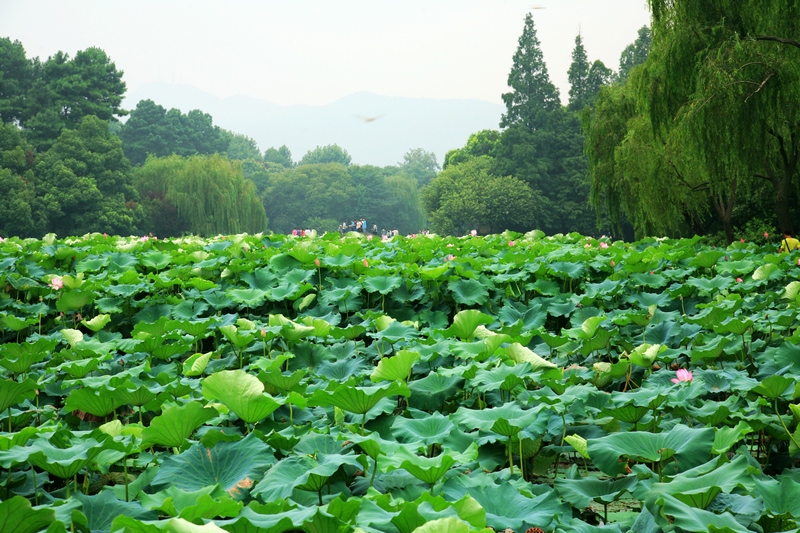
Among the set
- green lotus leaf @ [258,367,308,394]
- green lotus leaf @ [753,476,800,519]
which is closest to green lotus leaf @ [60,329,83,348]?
green lotus leaf @ [258,367,308,394]

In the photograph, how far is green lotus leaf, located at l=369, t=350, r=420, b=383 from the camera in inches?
77.6

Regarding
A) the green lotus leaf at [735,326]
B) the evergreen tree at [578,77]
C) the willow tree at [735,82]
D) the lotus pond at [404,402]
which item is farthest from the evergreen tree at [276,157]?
the green lotus leaf at [735,326]

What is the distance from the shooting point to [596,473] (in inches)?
88.5

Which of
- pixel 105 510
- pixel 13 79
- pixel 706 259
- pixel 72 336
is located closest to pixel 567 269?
pixel 706 259

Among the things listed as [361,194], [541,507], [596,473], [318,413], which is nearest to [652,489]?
[541,507]

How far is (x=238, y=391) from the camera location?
5.51ft

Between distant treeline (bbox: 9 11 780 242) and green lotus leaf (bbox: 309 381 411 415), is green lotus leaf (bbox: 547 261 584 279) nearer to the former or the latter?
green lotus leaf (bbox: 309 381 411 415)

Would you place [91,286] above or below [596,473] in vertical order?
above

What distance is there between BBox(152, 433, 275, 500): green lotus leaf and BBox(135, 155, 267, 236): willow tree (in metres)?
28.4

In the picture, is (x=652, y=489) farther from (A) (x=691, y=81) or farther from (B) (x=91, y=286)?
(A) (x=691, y=81)

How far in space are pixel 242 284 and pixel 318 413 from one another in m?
2.24

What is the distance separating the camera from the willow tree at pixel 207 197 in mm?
29469

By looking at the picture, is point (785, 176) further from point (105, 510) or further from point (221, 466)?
point (105, 510)

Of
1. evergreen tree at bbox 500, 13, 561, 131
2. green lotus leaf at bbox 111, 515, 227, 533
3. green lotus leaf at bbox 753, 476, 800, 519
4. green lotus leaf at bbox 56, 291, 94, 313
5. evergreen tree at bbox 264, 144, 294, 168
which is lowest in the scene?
green lotus leaf at bbox 753, 476, 800, 519
